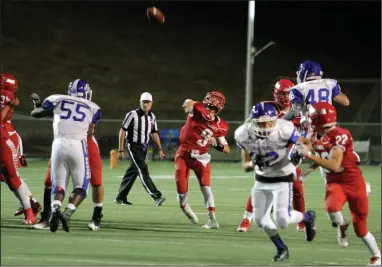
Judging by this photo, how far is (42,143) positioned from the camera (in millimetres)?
25219

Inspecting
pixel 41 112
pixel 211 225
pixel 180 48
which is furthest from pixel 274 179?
pixel 180 48

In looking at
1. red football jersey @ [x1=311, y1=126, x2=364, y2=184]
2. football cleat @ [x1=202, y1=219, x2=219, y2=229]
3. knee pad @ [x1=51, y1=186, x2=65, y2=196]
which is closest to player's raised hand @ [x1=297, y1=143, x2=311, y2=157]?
red football jersey @ [x1=311, y1=126, x2=364, y2=184]

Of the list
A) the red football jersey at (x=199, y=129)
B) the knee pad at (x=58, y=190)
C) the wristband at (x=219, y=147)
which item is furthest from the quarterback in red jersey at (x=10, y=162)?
the wristband at (x=219, y=147)

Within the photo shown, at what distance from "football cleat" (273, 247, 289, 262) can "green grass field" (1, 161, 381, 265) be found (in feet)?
0.23

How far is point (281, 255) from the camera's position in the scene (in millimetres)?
7094

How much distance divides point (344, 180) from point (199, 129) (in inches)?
103

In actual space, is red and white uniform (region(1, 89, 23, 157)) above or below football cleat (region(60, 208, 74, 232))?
above

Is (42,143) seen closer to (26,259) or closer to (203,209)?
(203,209)

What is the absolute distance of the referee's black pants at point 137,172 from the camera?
11.5m

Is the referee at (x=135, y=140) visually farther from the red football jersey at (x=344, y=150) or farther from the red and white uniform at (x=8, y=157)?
the red football jersey at (x=344, y=150)

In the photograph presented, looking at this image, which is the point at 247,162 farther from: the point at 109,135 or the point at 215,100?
the point at 109,135

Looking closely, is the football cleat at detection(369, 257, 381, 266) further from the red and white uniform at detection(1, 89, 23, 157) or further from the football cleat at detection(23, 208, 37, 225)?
the red and white uniform at detection(1, 89, 23, 157)

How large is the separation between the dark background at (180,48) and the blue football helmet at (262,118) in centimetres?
2278

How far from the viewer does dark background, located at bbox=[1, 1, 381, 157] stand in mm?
31578
